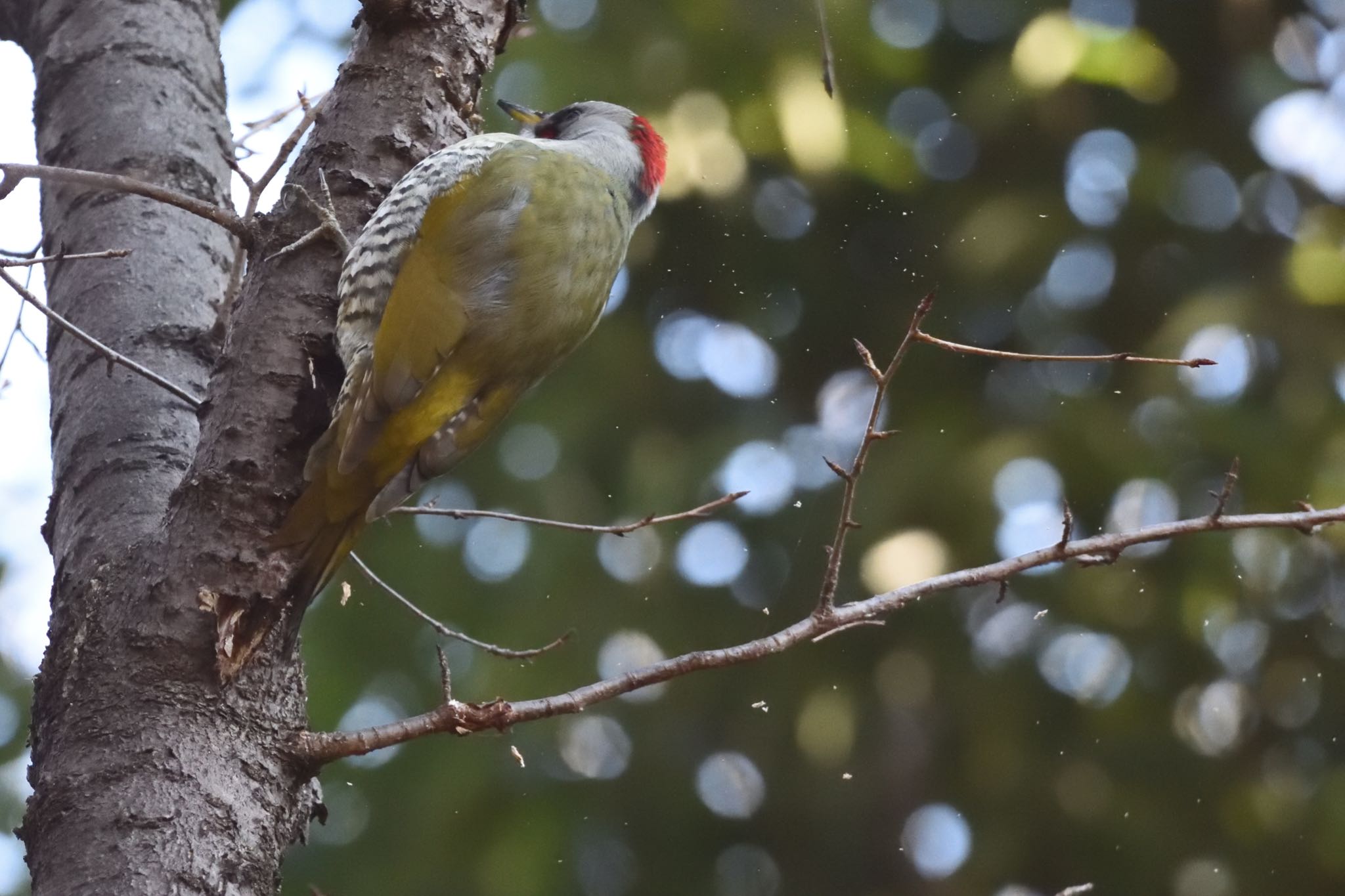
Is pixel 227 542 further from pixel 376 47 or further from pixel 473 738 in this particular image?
pixel 473 738

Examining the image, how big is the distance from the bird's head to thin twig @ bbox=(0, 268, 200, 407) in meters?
1.23

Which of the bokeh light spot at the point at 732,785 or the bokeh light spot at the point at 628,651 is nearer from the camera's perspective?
the bokeh light spot at the point at 628,651

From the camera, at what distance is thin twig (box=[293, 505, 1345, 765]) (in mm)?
1489

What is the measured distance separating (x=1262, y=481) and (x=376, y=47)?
8.50ft

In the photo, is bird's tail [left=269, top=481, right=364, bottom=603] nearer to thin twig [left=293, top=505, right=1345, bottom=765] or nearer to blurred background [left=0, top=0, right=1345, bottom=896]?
thin twig [left=293, top=505, right=1345, bottom=765]

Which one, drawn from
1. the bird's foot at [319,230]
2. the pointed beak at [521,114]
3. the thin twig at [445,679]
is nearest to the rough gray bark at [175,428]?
the bird's foot at [319,230]

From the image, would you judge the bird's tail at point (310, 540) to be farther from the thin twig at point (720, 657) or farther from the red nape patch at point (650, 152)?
the red nape patch at point (650, 152)

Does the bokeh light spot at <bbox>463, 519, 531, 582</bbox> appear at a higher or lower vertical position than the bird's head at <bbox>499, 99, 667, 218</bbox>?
lower

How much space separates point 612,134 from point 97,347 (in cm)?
160

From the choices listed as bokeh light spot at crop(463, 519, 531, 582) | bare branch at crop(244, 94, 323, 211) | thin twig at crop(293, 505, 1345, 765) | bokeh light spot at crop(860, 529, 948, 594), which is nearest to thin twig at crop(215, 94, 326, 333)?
bare branch at crop(244, 94, 323, 211)

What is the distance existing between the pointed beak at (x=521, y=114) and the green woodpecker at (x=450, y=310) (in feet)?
Answer: 2.18

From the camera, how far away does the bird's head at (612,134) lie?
3092mm

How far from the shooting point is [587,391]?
4113 mm

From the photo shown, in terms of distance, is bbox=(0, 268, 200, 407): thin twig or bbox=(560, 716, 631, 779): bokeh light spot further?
bbox=(560, 716, 631, 779): bokeh light spot
